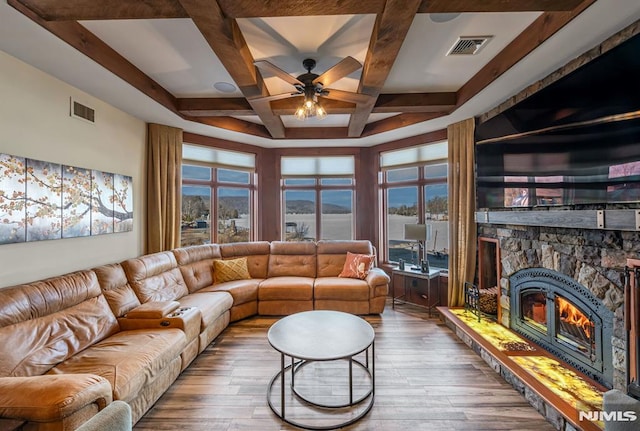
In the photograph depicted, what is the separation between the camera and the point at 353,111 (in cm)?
330

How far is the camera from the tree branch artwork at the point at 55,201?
6.73ft

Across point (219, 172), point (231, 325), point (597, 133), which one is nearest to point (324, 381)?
point (231, 325)

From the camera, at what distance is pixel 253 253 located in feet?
14.7

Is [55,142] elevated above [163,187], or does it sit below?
above

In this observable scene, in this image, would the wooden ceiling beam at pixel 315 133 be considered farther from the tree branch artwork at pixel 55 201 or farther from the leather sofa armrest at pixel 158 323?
the leather sofa armrest at pixel 158 323

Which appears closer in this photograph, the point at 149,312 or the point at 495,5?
the point at 495,5

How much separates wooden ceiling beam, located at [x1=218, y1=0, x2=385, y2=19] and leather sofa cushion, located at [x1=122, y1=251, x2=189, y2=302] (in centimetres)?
272

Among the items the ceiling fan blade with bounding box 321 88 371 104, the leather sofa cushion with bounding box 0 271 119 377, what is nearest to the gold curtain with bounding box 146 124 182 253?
the leather sofa cushion with bounding box 0 271 119 377

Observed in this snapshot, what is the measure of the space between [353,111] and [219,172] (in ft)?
8.79

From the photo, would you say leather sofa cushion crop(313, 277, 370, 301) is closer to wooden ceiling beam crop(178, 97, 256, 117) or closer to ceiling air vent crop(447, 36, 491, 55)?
wooden ceiling beam crop(178, 97, 256, 117)

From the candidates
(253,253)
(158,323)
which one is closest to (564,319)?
(158,323)

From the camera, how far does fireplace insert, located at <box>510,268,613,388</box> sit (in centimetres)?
197

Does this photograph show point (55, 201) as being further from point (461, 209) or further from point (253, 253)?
point (461, 209)

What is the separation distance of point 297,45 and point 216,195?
3084 millimetres
